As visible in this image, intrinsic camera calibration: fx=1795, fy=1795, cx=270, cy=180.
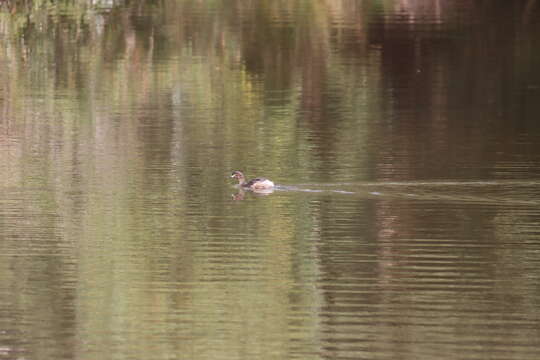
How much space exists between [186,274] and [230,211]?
3.59 metres


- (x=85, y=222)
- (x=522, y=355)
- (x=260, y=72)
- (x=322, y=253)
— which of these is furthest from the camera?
(x=260, y=72)

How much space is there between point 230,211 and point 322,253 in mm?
2632

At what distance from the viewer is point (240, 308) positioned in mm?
13977

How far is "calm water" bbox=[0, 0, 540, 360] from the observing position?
1341 centimetres

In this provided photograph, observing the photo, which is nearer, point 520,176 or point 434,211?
point 434,211

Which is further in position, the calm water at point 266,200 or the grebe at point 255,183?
the grebe at point 255,183

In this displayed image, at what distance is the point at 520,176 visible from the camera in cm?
2097

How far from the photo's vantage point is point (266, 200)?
19.6m

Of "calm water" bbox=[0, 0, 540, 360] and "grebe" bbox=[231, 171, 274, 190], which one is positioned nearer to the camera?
"calm water" bbox=[0, 0, 540, 360]

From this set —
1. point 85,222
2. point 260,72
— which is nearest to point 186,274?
point 85,222

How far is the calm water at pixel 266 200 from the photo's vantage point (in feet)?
44.0

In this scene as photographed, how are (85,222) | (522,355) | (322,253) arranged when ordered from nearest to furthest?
(522,355) < (322,253) < (85,222)

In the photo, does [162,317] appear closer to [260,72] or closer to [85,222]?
[85,222]

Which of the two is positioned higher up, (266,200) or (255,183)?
(255,183)
